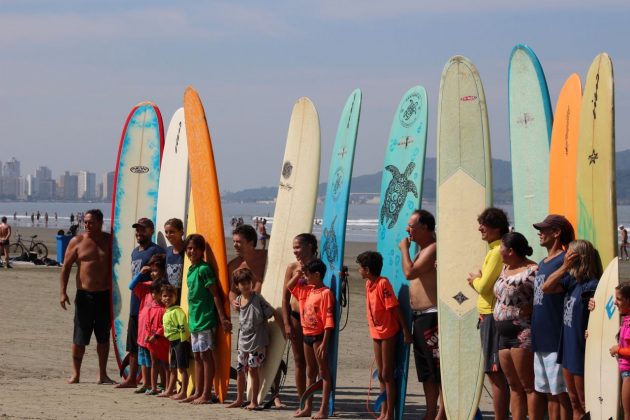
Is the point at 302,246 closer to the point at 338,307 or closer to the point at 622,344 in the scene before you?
the point at 338,307

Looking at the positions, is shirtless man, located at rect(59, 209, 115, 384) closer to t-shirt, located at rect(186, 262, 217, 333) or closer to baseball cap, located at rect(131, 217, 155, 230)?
baseball cap, located at rect(131, 217, 155, 230)

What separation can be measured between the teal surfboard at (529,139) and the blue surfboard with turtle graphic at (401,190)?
0.57 meters

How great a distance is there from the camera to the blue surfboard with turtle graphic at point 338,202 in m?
6.94

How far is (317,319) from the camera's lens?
6.73m

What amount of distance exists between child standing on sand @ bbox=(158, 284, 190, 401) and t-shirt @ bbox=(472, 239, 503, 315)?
2534 mm

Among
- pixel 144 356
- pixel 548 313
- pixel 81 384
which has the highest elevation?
pixel 548 313

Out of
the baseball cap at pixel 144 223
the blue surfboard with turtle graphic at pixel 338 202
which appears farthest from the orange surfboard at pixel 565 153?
the baseball cap at pixel 144 223

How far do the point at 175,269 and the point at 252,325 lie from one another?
0.96m

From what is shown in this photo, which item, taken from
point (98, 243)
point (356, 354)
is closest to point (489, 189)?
point (98, 243)

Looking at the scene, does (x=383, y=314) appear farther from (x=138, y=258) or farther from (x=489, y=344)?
(x=138, y=258)

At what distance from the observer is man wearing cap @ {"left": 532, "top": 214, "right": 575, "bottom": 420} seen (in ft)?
17.2

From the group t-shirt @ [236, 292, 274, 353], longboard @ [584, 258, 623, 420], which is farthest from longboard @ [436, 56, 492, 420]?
t-shirt @ [236, 292, 274, 353]

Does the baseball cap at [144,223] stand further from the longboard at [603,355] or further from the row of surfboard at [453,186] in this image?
the longboard at [603,355]

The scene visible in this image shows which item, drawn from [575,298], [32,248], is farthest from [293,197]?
[32,248]
